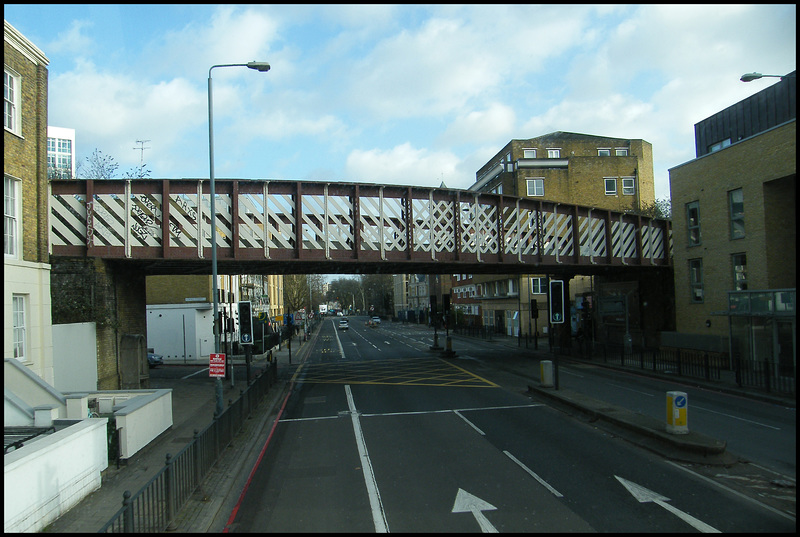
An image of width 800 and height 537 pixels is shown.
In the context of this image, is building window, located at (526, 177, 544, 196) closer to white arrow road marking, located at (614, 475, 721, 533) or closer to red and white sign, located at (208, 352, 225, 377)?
red and white sign, located at (208, 352, 225, 377)

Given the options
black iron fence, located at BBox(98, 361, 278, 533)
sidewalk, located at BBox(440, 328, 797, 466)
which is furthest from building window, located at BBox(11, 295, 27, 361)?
sidewalk, located at BBox(440, 328, 797, 466)

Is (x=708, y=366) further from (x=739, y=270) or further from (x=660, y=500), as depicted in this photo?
(x=660, y=500)

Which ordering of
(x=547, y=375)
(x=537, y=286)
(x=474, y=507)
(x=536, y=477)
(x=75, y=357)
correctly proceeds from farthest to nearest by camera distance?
1. (x=537, y=286)
2. (x=547, y=375)
3. (x=75, y=357)
4. (x=536, y=477)
5. (x=474, y=507)

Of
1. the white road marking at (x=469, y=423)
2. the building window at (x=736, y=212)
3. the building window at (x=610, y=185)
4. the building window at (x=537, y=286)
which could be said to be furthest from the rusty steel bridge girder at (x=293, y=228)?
the building window at (x=610, y=185)

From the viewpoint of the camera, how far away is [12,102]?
14.5 m

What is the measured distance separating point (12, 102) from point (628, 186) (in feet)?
172

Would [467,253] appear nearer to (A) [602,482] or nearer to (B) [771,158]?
(B) [771,158]

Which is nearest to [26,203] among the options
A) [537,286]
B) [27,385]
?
[27,385]

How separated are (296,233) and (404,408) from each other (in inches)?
373

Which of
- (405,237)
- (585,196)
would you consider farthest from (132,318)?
(585,196)

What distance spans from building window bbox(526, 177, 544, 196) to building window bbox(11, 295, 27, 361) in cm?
4549

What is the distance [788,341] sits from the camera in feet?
64.4

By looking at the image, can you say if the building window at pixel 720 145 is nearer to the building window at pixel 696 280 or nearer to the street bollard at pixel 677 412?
the building window at pixel 696 280

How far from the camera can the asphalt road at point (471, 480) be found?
7531 millimetres
